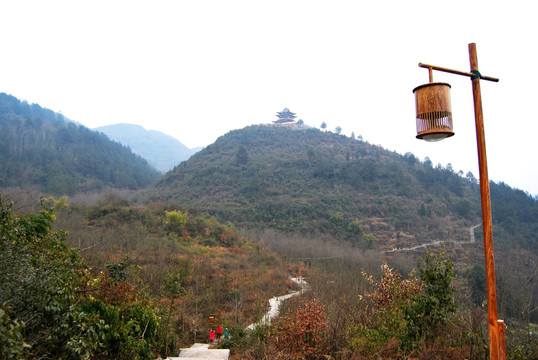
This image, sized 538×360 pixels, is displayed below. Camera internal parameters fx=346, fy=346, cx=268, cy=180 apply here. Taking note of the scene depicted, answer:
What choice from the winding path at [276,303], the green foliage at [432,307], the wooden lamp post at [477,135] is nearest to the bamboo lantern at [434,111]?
the wooden lamp post at [477,135]

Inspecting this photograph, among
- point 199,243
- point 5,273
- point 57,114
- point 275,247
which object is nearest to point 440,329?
point 5,273

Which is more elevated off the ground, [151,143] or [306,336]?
[151,143]

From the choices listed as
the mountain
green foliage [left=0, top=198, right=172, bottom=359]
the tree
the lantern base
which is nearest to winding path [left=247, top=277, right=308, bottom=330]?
the tree

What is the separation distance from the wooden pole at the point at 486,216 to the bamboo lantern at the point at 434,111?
0.36m

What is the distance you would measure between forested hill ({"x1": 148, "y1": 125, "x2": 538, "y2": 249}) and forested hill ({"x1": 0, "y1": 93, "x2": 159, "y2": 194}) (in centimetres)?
851

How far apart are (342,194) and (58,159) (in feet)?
116

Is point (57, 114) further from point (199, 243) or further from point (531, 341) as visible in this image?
point (531, 341)

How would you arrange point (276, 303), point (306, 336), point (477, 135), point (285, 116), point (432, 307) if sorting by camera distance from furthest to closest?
point (285, 116) → point (276, 303) → point (306, 336) → point (432, 307) → point (477, 135)

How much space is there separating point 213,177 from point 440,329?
39.7m

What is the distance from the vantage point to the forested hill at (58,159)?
36281 millimetres

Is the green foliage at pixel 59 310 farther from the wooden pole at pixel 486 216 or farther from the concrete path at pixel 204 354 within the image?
the wooden pole at pixel 486 216

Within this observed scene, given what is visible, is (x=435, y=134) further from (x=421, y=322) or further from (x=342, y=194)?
(x=342, y=194)

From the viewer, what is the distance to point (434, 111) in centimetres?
256

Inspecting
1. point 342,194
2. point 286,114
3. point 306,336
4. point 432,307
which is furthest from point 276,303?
point 286,114
